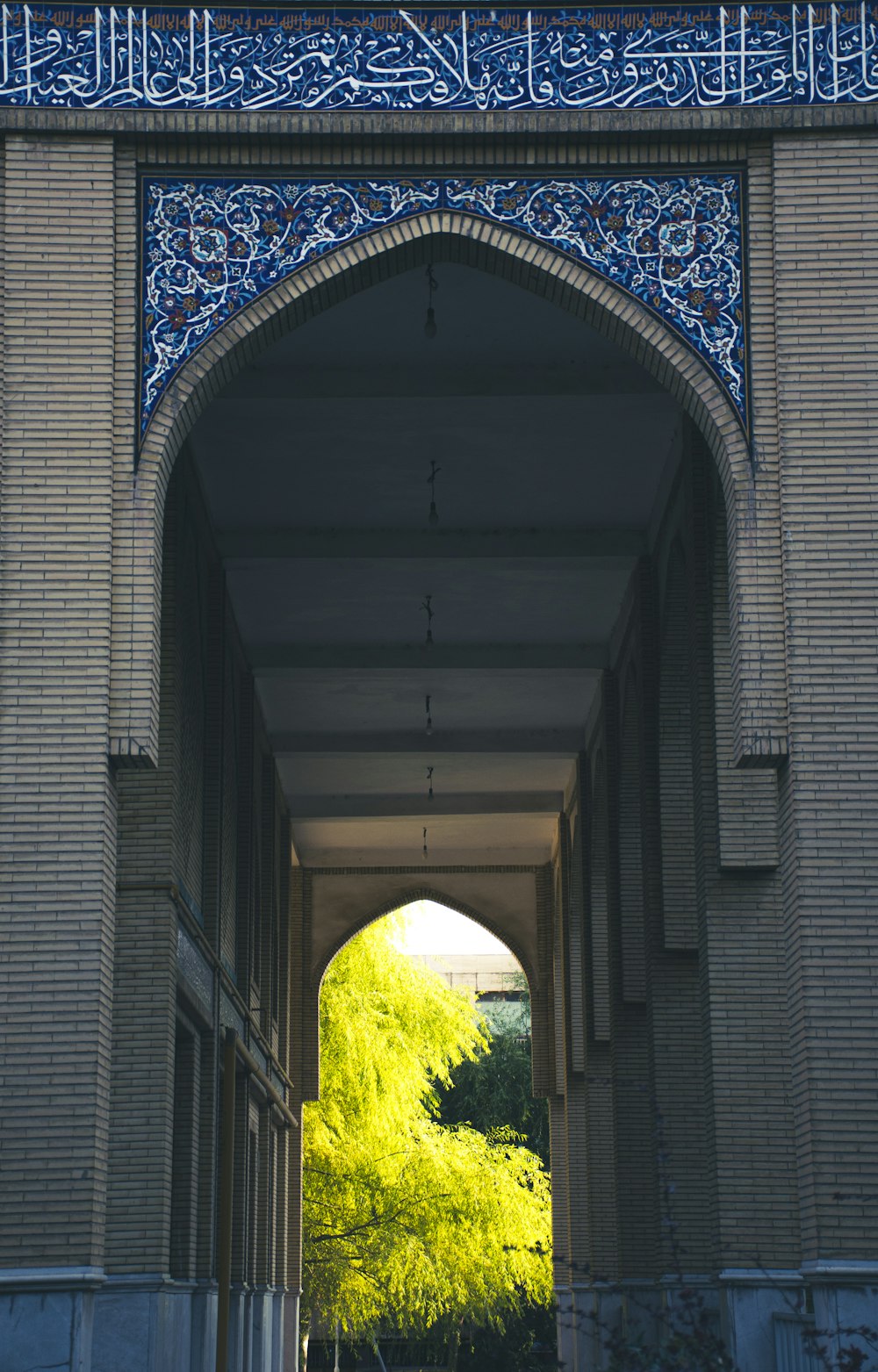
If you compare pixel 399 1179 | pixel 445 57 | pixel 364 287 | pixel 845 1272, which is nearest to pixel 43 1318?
pixel 845 1272

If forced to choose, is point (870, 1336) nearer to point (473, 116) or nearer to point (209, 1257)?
point (473, 116)

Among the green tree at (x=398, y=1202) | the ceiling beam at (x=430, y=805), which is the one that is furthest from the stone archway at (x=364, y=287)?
the green tree at (x=398, y=1202)

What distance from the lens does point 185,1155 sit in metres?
12.2

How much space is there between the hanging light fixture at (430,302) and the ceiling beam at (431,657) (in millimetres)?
6203

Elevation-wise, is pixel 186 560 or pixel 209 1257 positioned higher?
pixel 186 560

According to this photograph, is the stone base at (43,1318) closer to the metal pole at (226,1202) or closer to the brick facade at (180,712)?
the brick facade at (180,712)

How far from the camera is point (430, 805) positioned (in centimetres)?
2270

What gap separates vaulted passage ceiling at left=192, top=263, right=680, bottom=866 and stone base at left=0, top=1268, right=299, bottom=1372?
5.67 meters

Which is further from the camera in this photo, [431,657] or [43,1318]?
[431,657]

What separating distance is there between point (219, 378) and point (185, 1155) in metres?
5.53

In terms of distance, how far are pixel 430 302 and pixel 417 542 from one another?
396cm

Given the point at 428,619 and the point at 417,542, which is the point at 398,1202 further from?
the point at 417,542

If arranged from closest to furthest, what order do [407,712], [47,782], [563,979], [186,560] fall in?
[47,782] < [186,560] < [407,712] < [563,979]

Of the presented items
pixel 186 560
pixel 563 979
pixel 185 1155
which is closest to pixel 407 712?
pixel 563 979
